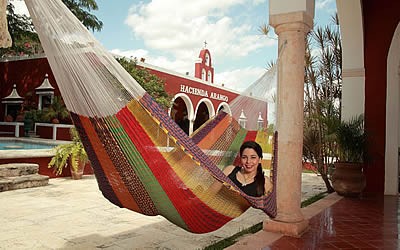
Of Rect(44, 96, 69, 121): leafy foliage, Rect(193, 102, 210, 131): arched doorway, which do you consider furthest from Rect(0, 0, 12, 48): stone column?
Rect(193, 102, 210, 131): arched doorway

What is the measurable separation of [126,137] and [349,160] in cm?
367

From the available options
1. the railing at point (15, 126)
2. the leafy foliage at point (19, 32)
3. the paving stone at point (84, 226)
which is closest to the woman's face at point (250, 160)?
the paving stone at point (84, 226)

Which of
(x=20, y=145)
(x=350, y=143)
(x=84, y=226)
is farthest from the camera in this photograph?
(x=20, y=145)

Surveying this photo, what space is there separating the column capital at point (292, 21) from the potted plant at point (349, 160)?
221 cm

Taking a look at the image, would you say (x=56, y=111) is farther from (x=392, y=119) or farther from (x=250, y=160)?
(x=250, y=160)

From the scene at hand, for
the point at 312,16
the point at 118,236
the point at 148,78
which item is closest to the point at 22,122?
the point at 148,78

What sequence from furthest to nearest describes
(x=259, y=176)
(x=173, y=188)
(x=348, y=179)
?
→ (x=348, y=179), (x=259, y=176), (x=173, y=188)

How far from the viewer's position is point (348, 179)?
4246mm

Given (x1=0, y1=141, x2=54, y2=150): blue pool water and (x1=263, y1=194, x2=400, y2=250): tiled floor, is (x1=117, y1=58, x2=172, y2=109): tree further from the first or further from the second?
(x1=263, y1=194, x2=400, y2=250): tiled floor

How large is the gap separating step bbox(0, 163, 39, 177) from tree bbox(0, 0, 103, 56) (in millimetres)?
7456

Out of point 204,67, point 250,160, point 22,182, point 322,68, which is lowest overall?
point 22,182

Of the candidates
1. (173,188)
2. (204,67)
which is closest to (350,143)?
(173,188)

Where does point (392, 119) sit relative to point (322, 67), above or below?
below

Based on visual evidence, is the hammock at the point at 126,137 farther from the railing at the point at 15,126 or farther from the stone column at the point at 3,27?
the railing at the point at 15,126
